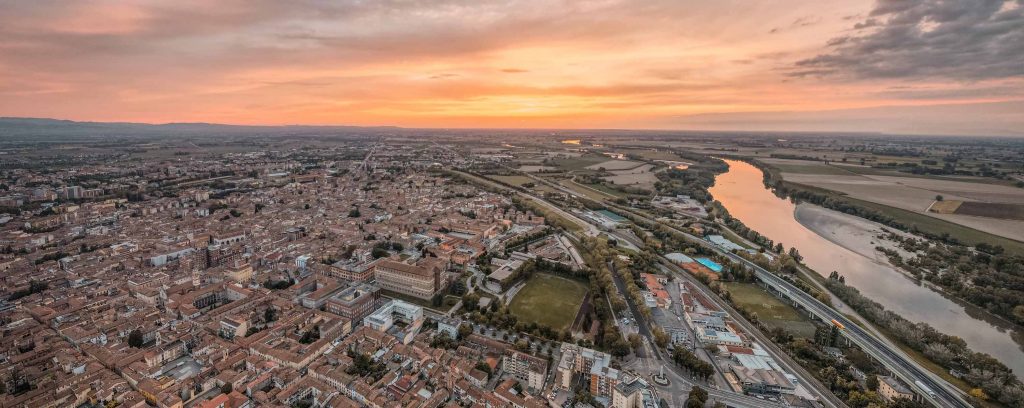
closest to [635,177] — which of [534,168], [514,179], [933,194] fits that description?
[534,168]

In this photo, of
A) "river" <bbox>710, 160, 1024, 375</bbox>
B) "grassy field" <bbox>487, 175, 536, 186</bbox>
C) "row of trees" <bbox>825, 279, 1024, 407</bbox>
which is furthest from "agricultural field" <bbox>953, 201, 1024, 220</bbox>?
"grassy field" <bbox>487, 175, 536, 186</bbox>

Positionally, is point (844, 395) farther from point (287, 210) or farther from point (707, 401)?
point (287, 210)

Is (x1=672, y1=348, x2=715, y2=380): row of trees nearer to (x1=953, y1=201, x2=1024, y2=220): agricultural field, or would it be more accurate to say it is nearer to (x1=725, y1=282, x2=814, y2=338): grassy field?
(x1=725, y1=282, x2=814, y2=338): grassy field

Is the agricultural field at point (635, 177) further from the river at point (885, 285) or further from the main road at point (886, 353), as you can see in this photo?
the main road at point (886, 353)

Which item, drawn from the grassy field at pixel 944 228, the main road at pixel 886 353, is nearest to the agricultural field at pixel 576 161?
the grassy field at pixel 944 228

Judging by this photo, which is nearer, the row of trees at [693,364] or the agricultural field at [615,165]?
the row of trees at [693,364]

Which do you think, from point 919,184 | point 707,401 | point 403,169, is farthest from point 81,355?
point 919,184
